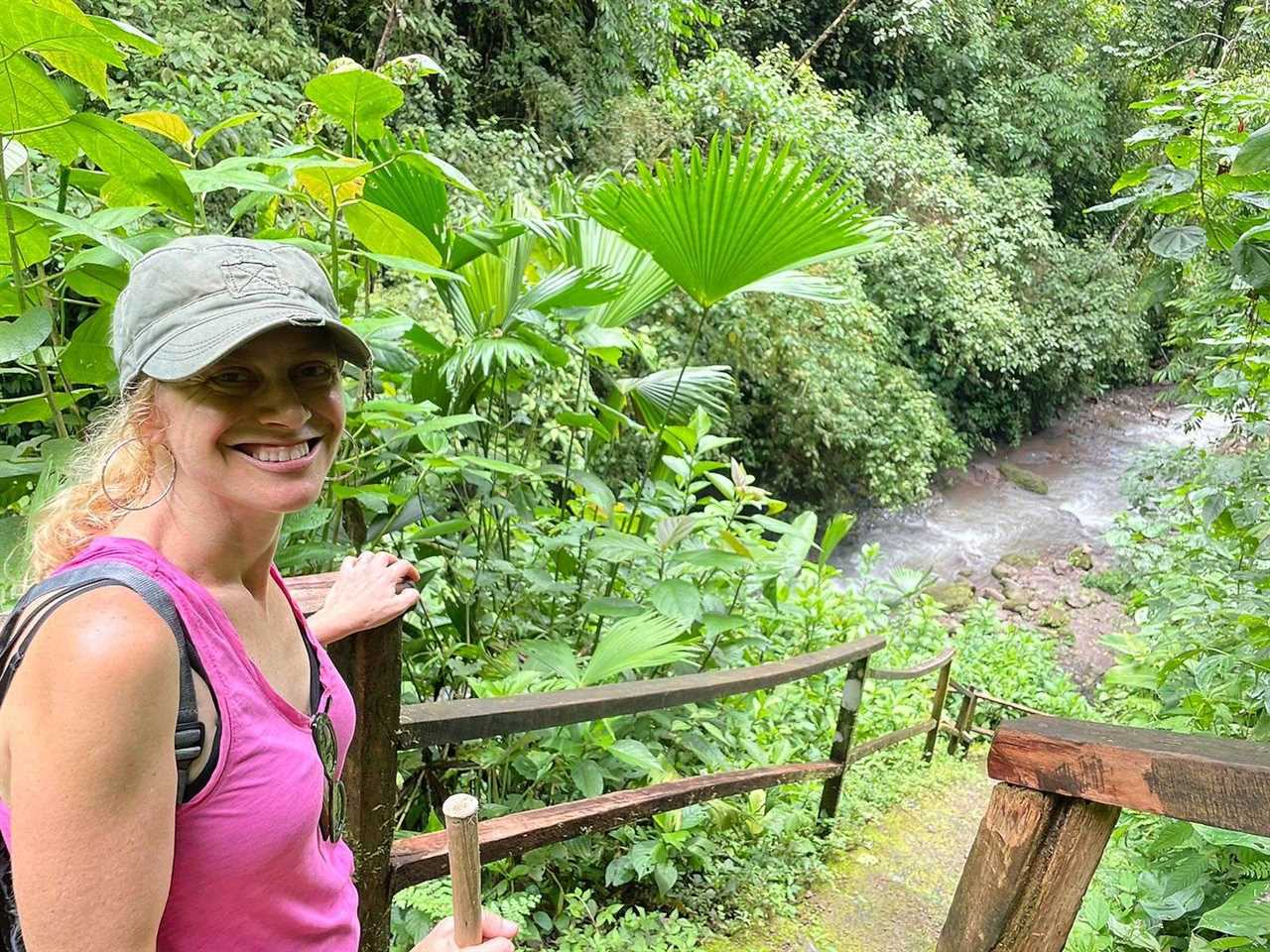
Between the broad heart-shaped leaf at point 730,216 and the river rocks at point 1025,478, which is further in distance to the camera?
the river rocks at point 1025,478

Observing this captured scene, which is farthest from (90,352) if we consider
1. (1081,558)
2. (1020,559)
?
(1081,558)

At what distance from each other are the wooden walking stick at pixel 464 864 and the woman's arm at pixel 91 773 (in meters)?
0.21

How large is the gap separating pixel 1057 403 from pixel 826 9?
7.53 meters

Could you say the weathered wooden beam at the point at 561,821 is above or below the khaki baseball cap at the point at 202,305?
below

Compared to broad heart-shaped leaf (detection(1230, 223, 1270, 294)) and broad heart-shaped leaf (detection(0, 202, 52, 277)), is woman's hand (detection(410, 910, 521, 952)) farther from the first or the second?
broad heart-shaped leaf (detection(1230, 223, 1270, 294))

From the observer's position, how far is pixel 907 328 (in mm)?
11281

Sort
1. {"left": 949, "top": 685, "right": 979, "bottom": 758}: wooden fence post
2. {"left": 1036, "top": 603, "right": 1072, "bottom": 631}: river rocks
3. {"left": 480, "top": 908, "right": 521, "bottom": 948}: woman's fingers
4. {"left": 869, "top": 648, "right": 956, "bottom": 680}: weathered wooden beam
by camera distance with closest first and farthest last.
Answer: {"left": 480, "top": 908, "right": 521, "bottom": 948}: woman's fingers < {"left": 869, "top": 648, "right": 956, "bottom": 680}: weathered wooden beam < {"left": 949, "top": 685, "right": 979, "bottom": 758}: wooden fence post < {"left": 1036, "top": 603, "right": 1072, "bottom": 631}: river rocks

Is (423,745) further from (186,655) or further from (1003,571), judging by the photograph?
(1003,571)

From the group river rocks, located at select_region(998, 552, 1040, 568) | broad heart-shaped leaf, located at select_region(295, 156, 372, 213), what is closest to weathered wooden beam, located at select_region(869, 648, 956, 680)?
broad heart-shaped leaf, located at select_region(295, 156, 372, 213)

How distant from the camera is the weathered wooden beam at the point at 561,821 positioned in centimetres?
129

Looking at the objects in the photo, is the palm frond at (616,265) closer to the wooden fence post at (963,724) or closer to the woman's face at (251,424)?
the woman's face at (251,424)

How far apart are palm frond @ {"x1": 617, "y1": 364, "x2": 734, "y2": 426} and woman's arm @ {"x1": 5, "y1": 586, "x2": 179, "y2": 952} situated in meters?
1.94

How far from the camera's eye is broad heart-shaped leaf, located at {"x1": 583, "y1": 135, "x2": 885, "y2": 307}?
189cm

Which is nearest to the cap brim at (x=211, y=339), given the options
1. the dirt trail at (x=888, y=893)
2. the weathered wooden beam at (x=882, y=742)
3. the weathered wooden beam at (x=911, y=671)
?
the dirt trail at (x=888, y=893)
